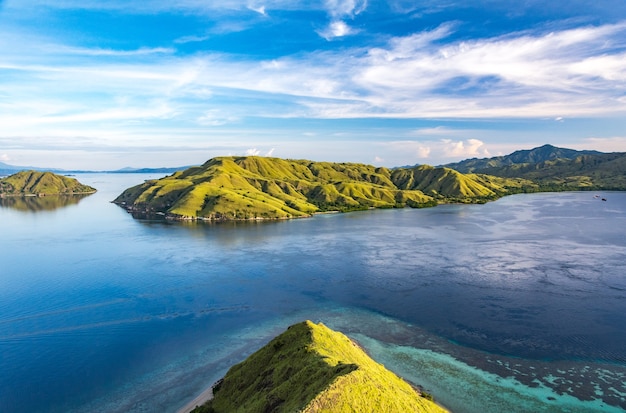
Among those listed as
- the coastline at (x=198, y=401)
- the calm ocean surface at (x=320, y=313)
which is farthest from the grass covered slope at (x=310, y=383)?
the calm ocean surface at (x=320, y=313)

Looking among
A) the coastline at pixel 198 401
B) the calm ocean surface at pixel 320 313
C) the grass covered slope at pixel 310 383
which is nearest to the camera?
the grass covered slope at pixel 310 383

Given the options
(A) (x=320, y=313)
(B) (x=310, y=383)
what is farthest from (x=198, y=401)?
(A) (x=320, y=313)

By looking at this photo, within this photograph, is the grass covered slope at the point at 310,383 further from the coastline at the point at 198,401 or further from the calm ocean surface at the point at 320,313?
the calm ocean surface at the point at 320,313

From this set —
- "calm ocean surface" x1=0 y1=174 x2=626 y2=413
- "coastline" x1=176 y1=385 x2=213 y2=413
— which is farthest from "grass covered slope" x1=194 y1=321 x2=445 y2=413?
"calm ocean surface" x1=0 y1=174 x2=626 y2=413

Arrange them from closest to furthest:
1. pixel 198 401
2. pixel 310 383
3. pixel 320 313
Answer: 1. pixel 310 383
2. pixel 198 401
3. pixel 320 313

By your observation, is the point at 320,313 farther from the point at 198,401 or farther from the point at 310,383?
Result: the point at 310,383
